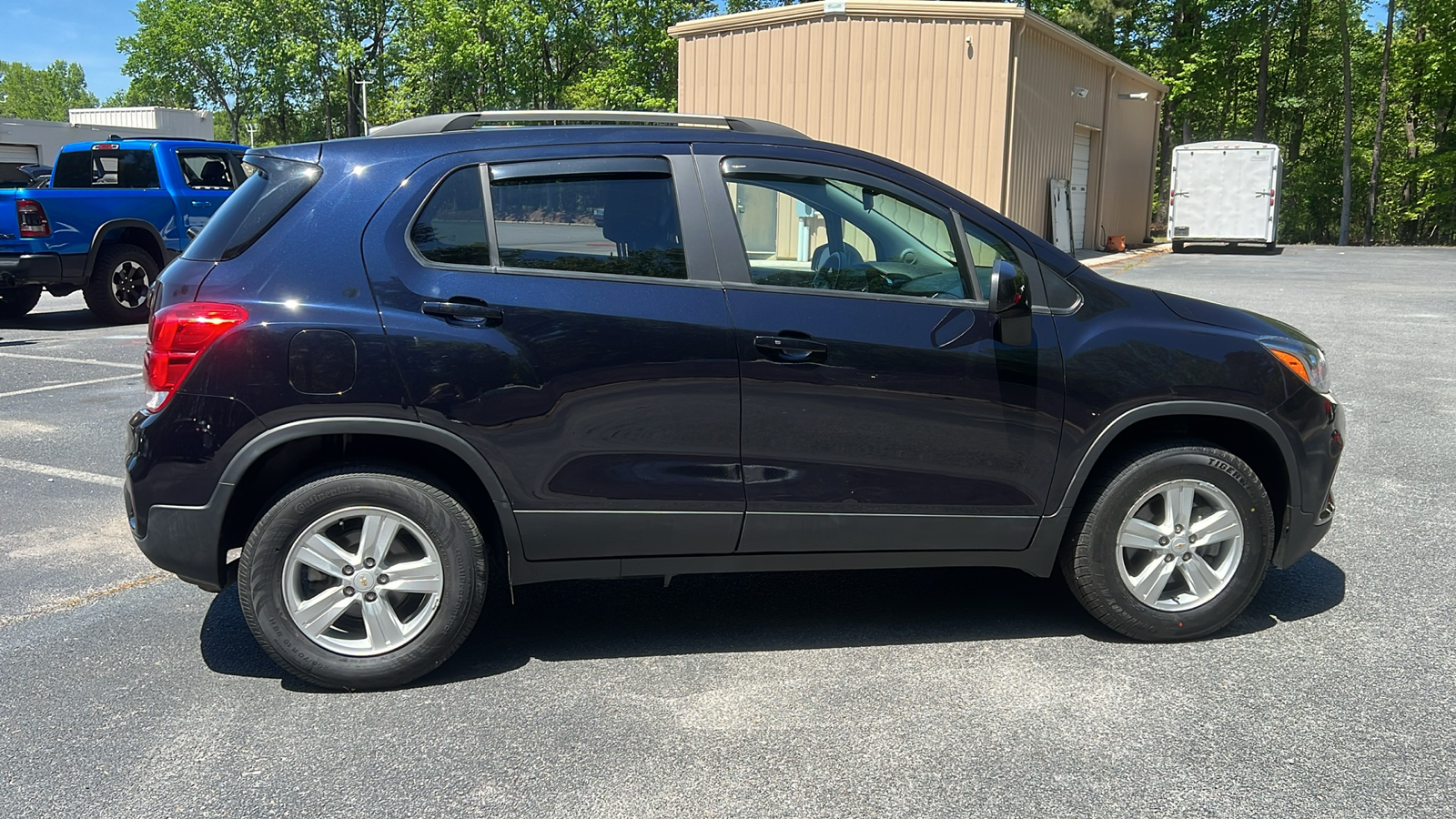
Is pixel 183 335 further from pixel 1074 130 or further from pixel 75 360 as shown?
pixel 1074 130

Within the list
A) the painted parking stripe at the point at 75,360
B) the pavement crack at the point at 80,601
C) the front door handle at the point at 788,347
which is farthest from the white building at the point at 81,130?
the front door handle at the point at 788,347

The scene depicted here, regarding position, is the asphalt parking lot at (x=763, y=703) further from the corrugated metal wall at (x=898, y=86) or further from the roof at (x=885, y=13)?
the roof at (x=885, y=13)

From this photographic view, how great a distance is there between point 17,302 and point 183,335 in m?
13.1

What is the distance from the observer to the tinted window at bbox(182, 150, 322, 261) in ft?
12.0

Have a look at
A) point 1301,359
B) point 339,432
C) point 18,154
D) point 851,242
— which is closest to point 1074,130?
point 1301,359

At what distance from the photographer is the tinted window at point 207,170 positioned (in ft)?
45.9

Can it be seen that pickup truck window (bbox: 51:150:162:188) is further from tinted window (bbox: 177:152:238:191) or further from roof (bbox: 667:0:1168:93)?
roof (bbox: 667:0:1168:93)

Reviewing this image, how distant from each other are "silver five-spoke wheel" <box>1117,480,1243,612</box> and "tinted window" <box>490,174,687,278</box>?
180cm

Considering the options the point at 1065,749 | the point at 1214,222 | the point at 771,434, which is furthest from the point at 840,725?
the point at 1214,222

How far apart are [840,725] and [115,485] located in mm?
4607

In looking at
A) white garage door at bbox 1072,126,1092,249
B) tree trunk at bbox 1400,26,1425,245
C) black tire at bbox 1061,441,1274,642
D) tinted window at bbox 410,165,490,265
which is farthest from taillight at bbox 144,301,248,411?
tree trunk at bbox 1400,26,1425,245

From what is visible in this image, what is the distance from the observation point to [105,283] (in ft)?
43.5

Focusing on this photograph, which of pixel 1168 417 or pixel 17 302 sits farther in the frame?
pixel 17 302

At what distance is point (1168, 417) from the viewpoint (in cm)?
409
